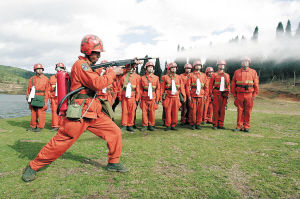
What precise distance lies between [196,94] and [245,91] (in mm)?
1834

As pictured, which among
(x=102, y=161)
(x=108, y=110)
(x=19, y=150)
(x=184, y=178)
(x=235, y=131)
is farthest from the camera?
(x=235, y=131)

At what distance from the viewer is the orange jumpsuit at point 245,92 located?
745 centimetres

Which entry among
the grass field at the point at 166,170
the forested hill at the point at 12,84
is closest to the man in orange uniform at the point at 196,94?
the grass field at the point at 166,170

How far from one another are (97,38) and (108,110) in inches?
55.8

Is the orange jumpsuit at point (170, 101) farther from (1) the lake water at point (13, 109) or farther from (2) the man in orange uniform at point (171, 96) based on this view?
(1) the lake water at point (13, 109)

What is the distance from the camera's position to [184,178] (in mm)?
3590

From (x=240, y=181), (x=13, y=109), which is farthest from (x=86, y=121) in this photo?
(x=13, y=109)

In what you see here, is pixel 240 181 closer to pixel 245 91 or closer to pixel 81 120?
pixel 81 120

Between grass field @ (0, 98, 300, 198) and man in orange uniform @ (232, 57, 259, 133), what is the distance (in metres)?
1.39

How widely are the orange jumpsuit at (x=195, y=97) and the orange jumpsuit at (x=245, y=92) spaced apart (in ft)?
4.39

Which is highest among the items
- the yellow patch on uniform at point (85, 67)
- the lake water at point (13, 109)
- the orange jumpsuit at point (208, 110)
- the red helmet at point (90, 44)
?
the red helmet at point (90, 44)

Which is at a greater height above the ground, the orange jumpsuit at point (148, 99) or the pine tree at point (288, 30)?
the pine tree at point (288, 30)

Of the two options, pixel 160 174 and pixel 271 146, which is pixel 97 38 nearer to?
pixel 160 174

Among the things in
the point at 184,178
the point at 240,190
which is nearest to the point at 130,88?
the point at 184,178
